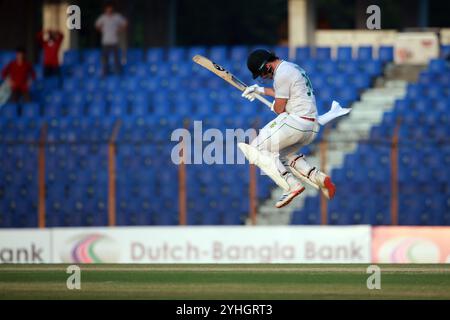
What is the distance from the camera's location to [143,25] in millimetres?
26906

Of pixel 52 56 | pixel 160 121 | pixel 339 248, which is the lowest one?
pixel 339 248

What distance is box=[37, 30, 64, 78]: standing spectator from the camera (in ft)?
79.3

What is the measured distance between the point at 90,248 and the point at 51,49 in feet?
24.0

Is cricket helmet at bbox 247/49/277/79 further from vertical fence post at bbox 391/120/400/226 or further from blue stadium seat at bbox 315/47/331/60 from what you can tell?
blue stadium seat at bbox 315/47/331/60

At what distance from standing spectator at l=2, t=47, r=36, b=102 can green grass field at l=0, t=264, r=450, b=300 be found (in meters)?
8.94

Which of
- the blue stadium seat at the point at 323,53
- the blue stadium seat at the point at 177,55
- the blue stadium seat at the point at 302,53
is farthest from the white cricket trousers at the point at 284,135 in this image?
the blue stadium seat at the point at 177,55

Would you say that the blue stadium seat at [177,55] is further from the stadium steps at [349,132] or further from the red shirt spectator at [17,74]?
the stadium steps at [349,132]

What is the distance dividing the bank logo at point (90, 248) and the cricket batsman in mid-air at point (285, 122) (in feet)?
16.7

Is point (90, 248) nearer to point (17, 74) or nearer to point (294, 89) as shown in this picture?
point (294, 89)

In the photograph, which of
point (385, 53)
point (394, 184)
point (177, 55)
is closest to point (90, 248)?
point (394, 184)

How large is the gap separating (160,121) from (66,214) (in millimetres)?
2663

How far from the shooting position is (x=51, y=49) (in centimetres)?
2433
